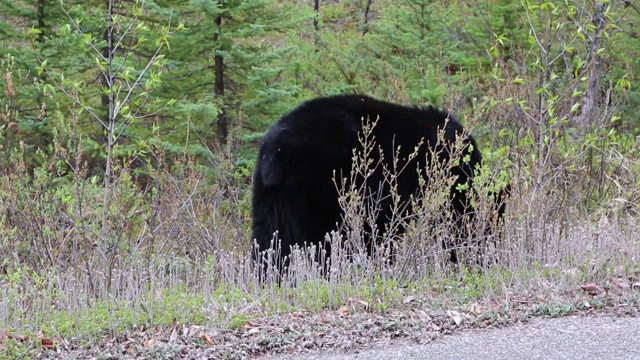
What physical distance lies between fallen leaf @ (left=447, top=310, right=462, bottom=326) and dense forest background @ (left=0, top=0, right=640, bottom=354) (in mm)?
1061

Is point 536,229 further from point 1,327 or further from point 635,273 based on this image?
point 1,327

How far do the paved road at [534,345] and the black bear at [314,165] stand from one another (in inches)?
66.7

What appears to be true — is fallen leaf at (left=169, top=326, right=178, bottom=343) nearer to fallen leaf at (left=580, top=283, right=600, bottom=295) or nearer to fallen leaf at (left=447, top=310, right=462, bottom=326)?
fallen leaf at (left=447, top=310, right=462, bottom=326)

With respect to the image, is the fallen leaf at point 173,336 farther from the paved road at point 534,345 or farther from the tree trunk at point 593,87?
the tree trunk at point 593,87

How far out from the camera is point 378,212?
253 inches

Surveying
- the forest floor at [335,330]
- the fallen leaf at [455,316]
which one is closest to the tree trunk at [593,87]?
the forest floor at [335,330]

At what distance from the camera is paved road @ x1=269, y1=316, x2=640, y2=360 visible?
14.1 feet

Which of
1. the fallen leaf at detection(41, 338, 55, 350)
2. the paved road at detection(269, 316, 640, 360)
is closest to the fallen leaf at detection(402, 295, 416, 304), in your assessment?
the paved road at detection(269, 316, 640, 360)

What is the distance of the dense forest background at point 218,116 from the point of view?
5961 millimetres

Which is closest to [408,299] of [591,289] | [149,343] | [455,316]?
[455,316]

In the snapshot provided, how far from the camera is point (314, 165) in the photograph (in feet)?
20.3

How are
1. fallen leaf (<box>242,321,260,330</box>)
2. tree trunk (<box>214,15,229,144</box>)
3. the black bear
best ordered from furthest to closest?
tree trunk (<box>214,15,229,144</box>)
the black bear
fallen leaf (<box>242,321,260,330</box>)

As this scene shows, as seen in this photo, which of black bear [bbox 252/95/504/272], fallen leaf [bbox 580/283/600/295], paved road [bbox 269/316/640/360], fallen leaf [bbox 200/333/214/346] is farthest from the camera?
black bear [bbox 252/95/504/272]

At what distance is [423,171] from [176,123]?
4.97 m
